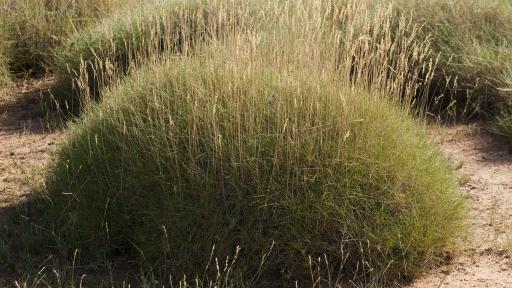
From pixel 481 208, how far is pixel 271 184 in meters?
1.69

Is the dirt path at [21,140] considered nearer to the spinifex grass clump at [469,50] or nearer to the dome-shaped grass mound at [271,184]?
the dome-shaped grass mound at [271,184]

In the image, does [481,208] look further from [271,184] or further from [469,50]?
[469,50]

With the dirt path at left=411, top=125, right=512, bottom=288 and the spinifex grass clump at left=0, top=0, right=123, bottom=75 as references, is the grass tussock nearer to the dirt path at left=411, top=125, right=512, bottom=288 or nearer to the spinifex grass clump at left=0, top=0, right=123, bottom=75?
the dirt path at left=411, top=125, right=512, bottom=288

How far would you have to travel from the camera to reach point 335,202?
4543 millimetres

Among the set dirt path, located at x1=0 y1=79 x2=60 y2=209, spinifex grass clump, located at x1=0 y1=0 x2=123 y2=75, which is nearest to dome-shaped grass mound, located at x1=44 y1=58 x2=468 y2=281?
dirt path, located at x1=0 y1=79 x2=60 y2=209

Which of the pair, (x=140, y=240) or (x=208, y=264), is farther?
(x=140, y=240)

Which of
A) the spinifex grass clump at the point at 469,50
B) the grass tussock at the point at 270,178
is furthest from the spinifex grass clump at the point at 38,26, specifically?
the grass tussock at the point at 270,178

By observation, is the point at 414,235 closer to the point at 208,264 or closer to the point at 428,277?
the point at 428,277

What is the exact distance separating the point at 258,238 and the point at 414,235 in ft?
2.76

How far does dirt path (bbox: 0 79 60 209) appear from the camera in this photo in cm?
599

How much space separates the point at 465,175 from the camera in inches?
236

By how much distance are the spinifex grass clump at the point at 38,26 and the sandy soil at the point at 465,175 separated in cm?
51

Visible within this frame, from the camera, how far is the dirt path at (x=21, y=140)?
5.99 meters

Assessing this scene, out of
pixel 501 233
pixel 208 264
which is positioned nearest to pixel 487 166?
pixel 501 233
